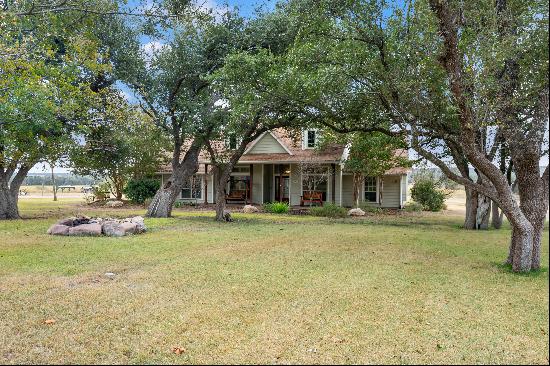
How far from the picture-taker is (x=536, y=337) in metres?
3.97

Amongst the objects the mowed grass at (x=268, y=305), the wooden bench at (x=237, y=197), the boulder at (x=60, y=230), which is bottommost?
the mowed grass at (x=268, y=305)

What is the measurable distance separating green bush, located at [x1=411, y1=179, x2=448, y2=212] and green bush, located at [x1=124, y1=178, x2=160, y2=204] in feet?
51.9

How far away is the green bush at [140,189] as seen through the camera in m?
25.4

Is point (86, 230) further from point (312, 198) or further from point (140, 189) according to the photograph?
point (140, 189)

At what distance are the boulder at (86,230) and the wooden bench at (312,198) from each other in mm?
13353

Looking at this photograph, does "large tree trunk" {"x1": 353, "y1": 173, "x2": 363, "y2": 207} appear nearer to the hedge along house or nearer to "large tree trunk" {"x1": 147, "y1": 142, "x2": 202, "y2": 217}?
the hedge along house

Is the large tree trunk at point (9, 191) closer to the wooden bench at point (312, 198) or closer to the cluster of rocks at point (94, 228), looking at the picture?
the cluster of rocks at point (94, 228)

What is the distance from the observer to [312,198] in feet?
74.7

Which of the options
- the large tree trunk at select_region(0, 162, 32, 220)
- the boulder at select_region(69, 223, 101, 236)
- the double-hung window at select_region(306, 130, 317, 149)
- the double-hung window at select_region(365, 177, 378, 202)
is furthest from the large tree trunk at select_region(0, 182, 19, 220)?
the double-hung window at select_region(365, 177, 378, 202)

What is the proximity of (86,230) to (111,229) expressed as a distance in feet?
2.19

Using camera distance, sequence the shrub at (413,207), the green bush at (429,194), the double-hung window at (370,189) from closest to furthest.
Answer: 1. the green bush at (429,194)
2. the shrub at (413,207)
3. the double-hung window at (370,189)

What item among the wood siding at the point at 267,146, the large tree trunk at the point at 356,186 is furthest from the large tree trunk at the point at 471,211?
the wood siding at the point at 267,146

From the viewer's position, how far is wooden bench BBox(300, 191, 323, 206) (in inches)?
894

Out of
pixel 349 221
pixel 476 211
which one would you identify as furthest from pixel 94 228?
pixel 476 211
